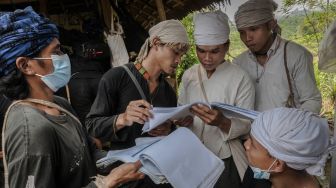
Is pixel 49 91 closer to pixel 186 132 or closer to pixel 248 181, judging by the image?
pixel 186 132

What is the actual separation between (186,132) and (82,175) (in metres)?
0.56

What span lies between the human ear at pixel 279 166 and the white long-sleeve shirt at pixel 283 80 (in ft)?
3.01

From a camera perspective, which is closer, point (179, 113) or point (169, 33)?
point (179, 113)

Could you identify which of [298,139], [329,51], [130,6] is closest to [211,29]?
[329,51]

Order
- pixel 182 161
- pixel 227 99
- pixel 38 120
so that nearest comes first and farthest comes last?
pixel 38 120 → pixel 182 161 → pixel 227 99

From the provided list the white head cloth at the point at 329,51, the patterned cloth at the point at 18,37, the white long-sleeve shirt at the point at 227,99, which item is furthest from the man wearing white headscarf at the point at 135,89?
the white head cloth at the point at 329,51

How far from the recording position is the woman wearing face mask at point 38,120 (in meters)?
1.55

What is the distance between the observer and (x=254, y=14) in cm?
290

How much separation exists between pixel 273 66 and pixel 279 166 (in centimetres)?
110

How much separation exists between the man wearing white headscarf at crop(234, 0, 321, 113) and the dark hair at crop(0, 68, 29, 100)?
5.75ft

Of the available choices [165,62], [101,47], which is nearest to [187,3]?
[101,47]

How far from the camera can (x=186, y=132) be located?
2006mm

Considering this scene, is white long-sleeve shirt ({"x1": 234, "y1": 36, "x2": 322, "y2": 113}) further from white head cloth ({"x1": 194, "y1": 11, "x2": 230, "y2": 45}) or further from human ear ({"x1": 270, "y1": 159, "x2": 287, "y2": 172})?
human ear ({"x1": 270, "y1": 159, "x2": 287, "y2": 172})

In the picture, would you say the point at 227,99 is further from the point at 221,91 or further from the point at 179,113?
the point at 179,113
